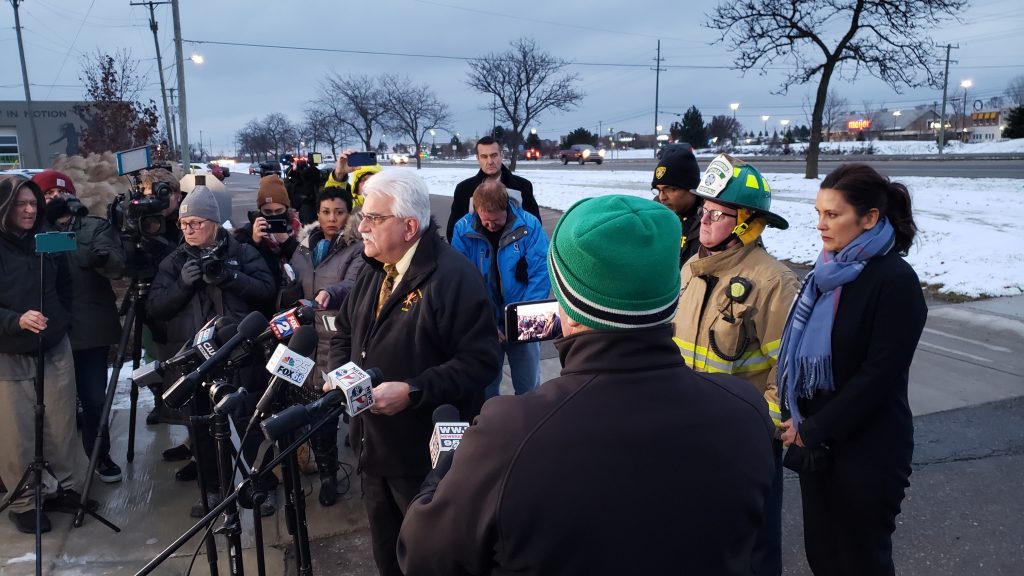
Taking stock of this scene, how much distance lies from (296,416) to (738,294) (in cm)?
166

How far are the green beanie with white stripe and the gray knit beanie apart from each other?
3317 millimetres

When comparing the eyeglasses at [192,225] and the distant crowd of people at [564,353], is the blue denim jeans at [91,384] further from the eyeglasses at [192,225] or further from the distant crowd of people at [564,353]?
the eyeglasses at [192,225]

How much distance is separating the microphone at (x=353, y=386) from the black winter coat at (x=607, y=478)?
769mm

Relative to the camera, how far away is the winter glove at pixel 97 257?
13.7 ft

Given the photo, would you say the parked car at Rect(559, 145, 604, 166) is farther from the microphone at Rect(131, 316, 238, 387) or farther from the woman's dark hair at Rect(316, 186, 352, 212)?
the microphone at Rect(131, 316, 238, 387)

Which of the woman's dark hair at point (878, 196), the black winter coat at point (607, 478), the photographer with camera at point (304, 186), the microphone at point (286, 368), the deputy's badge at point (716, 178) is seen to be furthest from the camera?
the photographer with camera at point (304, 186)

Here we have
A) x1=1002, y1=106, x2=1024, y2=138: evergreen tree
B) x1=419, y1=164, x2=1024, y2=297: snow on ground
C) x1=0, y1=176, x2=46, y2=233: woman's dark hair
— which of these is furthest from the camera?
x1=1002, y1=106, x2=1024, y2=138: evergreen tree

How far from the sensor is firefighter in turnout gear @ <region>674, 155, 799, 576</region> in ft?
8.81

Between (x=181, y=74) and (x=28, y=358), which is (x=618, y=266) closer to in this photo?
(x=28, y=358)

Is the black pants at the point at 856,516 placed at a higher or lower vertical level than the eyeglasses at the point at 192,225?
lower

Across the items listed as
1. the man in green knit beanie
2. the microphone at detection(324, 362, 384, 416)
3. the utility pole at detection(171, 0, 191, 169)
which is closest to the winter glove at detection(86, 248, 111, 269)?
the microphone at detection(324, 362, 384, 416)

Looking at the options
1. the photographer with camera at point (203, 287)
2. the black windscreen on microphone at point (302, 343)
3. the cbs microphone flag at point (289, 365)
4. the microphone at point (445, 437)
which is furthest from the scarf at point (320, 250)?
the microphone at point (445, 437)

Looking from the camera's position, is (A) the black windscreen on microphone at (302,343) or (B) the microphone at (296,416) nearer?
(B) the microphone at (296,416)

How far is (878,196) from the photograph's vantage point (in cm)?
267
